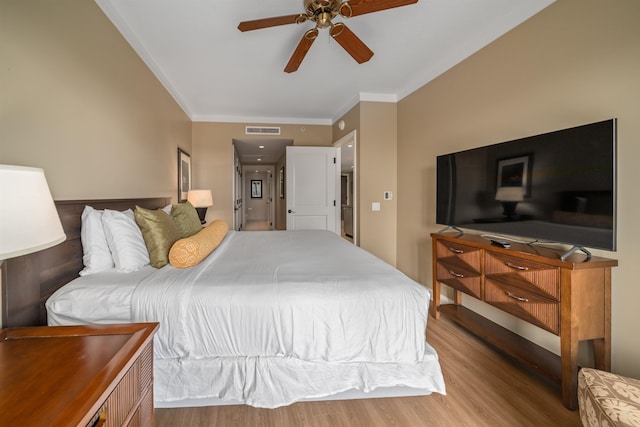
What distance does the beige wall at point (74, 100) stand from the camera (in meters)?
1.25

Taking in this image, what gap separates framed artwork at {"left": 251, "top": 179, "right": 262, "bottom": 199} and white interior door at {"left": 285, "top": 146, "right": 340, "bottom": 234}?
735cm

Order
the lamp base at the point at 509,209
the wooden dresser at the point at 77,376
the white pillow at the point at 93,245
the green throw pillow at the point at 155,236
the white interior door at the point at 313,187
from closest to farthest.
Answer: the wooden dresser at the point at 77,376 < the white pillow at the point at 93,245 < the green throw pillow at the point at 155,236 < the lamp base at the point at 509,209 < the white interior door at the point at 313,187

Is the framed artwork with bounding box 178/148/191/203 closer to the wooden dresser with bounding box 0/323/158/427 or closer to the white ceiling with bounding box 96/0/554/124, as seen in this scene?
the white ceiling with bounding box 96/0/554/124

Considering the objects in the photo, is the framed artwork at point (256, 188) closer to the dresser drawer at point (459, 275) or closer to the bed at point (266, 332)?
the dresser drawer at point (459, 275)

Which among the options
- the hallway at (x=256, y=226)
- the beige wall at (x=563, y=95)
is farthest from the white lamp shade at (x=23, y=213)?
the hallway at (x=256, y=226)

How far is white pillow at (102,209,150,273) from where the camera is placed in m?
1.60

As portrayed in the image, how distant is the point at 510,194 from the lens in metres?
1.99

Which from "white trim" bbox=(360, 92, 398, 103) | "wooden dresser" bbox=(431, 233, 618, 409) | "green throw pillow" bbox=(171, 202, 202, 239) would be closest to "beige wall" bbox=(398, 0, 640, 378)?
"wooden dresser" bbox=(431, 233, 618, 409)

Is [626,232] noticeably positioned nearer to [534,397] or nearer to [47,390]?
[534,397]

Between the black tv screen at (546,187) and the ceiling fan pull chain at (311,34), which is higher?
the ceiling fan pull chain at (311,34)

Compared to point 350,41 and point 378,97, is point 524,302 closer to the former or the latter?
point 350,41

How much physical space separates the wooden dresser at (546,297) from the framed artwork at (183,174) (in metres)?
3.48

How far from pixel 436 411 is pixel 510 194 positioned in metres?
1.53

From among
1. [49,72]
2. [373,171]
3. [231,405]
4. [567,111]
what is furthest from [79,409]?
[373,171]
